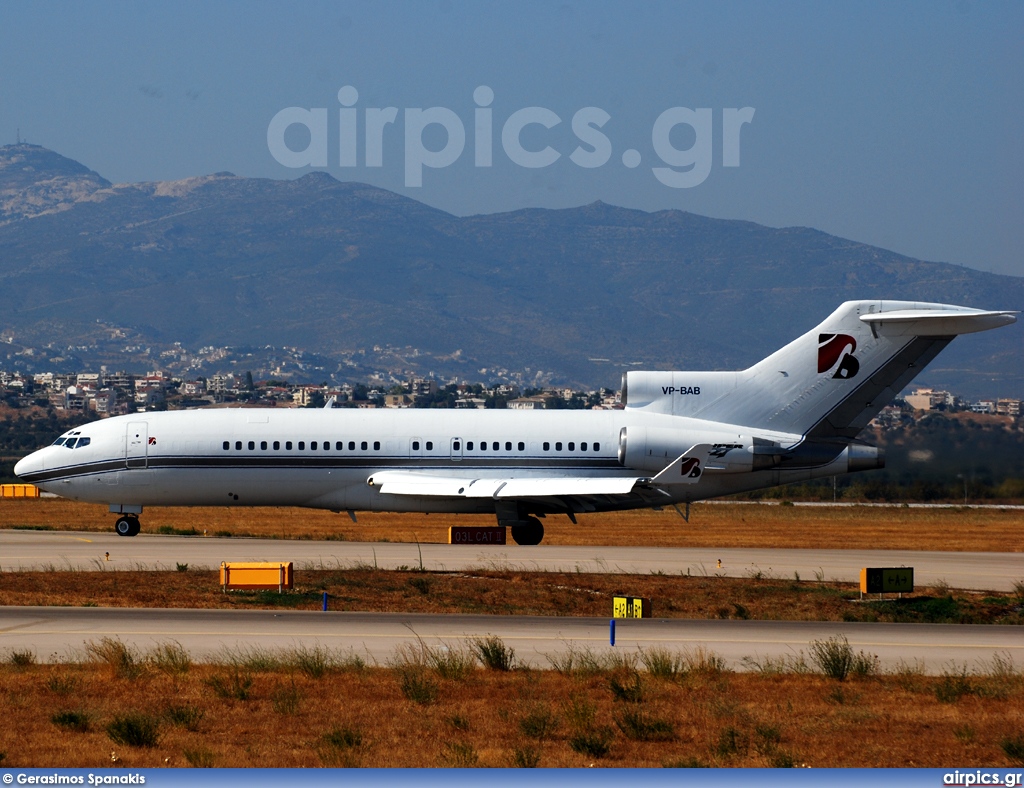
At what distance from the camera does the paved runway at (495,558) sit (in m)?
34.3

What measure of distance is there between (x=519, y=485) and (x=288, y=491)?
7.17 m

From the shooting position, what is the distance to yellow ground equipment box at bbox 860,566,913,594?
100.0 feet

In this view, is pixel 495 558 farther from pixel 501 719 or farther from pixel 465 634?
pixel 501 719

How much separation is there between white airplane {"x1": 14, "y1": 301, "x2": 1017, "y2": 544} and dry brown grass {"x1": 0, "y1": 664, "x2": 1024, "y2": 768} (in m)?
20.3

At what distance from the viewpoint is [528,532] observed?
41688mm

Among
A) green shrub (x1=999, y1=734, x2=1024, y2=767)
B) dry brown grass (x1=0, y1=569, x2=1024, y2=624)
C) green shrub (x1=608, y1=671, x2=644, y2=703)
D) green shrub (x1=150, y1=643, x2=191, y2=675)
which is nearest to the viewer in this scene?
green shrub (x1=999, y1=734, x2=1024, y2=767)

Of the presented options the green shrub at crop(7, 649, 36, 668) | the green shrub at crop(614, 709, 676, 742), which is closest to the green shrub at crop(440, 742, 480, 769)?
the green shrub at crop(614, 709, 676, 742)

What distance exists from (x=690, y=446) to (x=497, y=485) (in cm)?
589

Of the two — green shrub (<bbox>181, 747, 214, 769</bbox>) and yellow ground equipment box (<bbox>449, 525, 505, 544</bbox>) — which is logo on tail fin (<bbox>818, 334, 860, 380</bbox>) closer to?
yellow ground equipment box (<bbox>449, 525, 505, 544</bbox>)

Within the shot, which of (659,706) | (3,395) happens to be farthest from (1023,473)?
(3,395)

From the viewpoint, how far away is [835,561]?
3850 cm

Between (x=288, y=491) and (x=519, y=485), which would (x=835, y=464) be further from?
(x=288, y=491)

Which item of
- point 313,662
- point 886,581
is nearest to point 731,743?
point 313,662

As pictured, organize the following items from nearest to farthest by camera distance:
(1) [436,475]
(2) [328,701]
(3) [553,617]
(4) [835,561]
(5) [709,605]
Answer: (2) [328,701] → (3) [553,617] → (5) [709,605] → (4) [835,561] → (1) [436,475]
